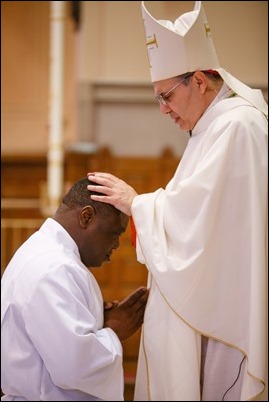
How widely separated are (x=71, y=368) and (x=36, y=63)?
21.2 ft

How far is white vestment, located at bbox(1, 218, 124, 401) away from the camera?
2227 millimetres

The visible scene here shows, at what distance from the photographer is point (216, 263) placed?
2375mm

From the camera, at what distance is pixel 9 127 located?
8.23 metres

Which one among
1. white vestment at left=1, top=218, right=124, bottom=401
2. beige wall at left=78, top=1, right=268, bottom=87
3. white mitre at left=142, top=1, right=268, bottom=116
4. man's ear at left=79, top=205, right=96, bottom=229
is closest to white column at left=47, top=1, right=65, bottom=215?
beige wall at left=78, top=1, right=268, bottom=87

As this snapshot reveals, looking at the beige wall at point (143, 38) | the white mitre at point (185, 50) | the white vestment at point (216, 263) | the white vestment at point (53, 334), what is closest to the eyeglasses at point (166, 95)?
the white mitre at point (185, 50)

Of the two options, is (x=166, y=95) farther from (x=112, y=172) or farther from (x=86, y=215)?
→ (x=112, y=172)

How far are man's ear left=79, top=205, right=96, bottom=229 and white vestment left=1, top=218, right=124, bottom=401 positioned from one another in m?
0.10

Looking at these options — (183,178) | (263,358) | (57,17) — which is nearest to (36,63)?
(57,17)

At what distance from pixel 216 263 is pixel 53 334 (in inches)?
24.3

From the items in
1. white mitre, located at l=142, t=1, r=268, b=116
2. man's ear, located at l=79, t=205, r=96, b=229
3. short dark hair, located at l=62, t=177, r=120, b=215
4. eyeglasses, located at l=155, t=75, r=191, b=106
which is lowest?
man's ear, located at l=79, t=205, r=96, b=229

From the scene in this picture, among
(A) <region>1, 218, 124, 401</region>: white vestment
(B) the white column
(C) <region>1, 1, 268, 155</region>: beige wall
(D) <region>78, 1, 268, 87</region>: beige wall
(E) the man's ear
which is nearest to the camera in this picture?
(A) <region>1, 218, 124, 401</region>: white vestment

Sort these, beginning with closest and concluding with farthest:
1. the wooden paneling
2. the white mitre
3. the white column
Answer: the white mitre → the wooden paneling → the white column

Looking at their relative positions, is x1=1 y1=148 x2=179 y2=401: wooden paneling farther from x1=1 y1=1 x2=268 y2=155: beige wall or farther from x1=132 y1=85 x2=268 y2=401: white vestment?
x1=132 y1=85 x2=268 y2=401: white vestment

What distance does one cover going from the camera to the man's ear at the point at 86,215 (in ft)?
8.09
